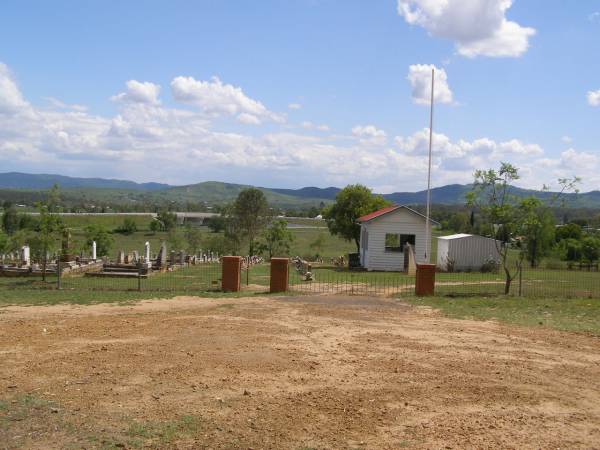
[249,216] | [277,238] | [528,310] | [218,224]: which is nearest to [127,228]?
[218,224]

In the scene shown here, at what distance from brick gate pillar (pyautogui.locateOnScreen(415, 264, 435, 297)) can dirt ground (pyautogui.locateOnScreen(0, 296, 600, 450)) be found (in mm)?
5488

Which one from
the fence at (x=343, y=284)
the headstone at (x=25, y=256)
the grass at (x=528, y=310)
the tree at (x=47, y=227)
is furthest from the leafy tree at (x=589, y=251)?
the headstone at (x=25, y=256)

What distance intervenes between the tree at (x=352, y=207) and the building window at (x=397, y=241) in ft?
19.5

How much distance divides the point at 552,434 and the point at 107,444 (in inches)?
200

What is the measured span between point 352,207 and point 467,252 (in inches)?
399

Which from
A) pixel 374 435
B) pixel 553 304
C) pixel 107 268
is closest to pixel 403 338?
pixel 374 435

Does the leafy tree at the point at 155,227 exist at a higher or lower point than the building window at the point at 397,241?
lower

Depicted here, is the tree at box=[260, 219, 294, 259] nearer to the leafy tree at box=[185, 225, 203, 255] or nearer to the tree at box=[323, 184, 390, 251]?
the tree at box=[323, 184, 390, 251]

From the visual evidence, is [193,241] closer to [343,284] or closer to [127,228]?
[343,284]

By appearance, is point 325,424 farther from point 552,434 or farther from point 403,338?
point 403,338

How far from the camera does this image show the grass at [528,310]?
49.0 ft

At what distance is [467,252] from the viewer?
1281 inches

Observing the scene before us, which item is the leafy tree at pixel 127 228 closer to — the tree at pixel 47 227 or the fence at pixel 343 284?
the fence at pixel 343 284

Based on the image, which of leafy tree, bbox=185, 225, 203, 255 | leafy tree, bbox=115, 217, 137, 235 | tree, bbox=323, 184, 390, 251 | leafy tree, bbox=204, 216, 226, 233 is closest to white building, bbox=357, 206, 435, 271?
tree, bbox=323, 184, 390, 251
